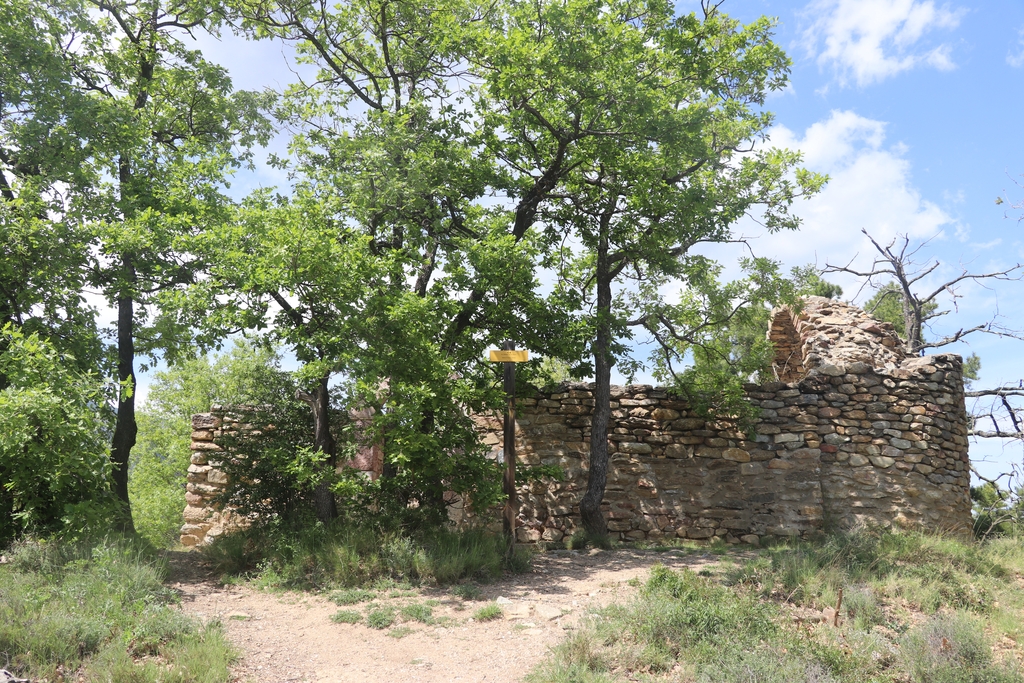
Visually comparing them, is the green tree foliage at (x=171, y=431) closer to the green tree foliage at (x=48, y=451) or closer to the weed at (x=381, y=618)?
the green tree foliage at (x=48, y=451)

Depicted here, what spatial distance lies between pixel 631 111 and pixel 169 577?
26.9 feet

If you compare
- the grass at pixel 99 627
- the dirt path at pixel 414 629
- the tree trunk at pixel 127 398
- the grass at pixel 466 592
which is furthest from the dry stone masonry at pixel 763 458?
the grass at pixel 99 627

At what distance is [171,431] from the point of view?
20.9 m

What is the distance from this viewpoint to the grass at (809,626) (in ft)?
19.0

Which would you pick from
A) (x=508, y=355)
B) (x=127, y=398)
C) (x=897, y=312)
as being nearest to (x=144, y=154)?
(x=127, y=398)

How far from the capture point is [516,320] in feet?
34.4

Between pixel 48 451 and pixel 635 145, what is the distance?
833 centimetres

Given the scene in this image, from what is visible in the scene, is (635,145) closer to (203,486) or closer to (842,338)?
(842,338)

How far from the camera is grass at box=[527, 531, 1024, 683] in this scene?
5801mm

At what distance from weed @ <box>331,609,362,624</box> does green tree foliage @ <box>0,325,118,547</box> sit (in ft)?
10.2

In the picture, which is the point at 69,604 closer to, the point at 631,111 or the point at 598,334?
the point at 598,334

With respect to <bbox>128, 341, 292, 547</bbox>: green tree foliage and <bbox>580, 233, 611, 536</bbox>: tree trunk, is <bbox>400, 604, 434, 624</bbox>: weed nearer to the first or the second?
<bbox>580, 233, 611, 536</bbox>: tree trunk

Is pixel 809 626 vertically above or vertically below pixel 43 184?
below

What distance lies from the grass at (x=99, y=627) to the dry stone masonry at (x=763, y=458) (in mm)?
4159
